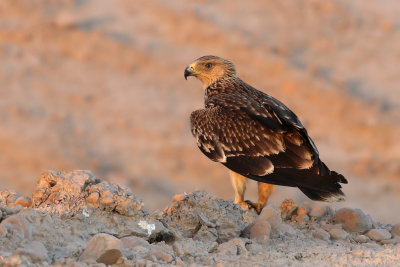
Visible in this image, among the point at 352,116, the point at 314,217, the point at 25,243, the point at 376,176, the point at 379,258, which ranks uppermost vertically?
the point at 352,116

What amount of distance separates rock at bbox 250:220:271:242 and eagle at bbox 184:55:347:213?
712mm

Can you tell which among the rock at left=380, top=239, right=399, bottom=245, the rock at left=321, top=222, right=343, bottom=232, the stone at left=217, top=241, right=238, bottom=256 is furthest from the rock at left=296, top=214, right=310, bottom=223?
the stone at left=217, top=241, right=238, bottom=256

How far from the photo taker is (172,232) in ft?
20.1

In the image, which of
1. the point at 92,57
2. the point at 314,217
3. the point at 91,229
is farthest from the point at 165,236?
the point at 92,57

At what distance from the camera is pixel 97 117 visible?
18594 millimetres

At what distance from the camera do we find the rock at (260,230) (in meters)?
6.57

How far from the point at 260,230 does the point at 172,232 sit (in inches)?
32.9

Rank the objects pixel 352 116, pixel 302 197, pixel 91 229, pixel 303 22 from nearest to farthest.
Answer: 1. pixel 91 229
2. pixel 302 197
3. pixel 352 116
4. pixel 303 22

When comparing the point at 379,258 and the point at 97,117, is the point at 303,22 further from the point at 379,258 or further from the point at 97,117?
the point at 379,258

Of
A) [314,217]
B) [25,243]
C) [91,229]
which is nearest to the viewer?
[25,243]

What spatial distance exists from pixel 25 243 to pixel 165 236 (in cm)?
117

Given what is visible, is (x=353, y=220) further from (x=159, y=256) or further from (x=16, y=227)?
(x=16, y=227)

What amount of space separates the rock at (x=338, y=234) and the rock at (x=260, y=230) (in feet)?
2.22

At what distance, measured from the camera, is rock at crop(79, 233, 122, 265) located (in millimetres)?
5172
